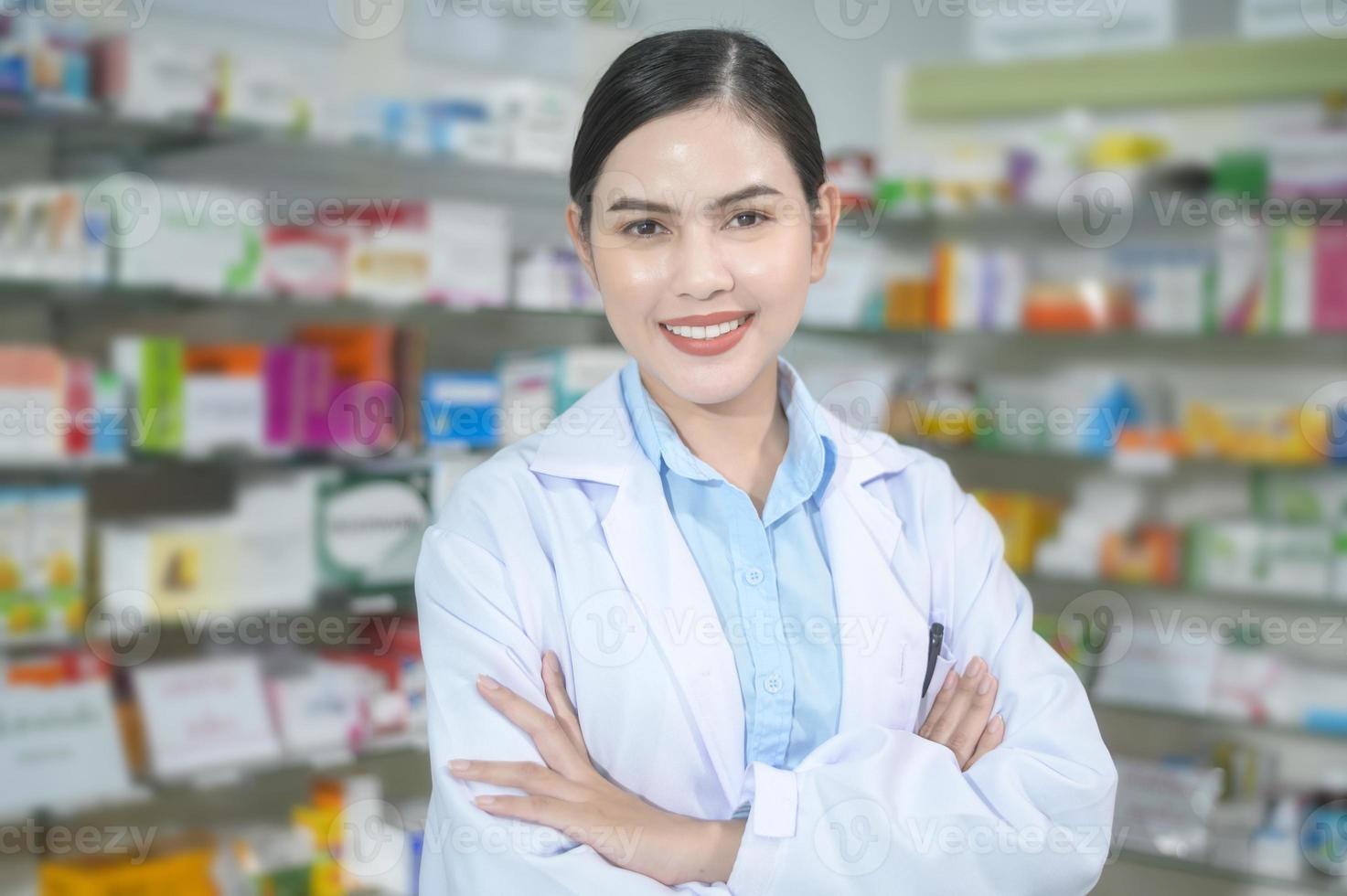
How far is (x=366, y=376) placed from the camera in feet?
11.8

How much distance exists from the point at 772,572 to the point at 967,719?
0.96ft

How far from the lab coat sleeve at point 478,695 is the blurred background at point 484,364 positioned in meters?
2.01

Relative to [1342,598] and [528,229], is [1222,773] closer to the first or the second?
[1342,598]

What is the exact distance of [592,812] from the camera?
1367 millimetres

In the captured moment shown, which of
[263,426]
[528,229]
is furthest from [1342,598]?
[263,426]

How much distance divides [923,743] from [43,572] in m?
2.41

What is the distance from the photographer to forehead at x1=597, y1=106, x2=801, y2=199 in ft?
4.60

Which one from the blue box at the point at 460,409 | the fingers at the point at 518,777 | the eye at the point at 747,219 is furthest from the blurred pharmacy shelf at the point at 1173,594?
the fingers at the point at 518,777
